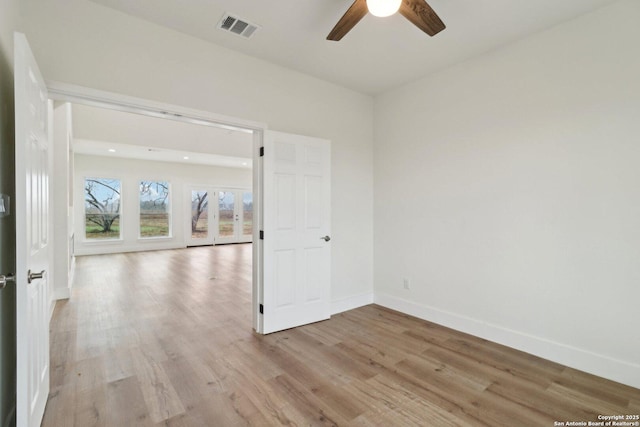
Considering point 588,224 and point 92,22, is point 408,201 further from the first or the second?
point 92,22

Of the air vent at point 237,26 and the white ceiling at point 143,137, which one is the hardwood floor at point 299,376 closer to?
the air vent at point 237,26

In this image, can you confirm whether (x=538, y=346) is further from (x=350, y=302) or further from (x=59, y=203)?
(x=59, y=203)

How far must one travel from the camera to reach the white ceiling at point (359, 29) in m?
2.32

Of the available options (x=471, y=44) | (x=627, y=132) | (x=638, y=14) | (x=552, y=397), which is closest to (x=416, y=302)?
(x=552, y=397)

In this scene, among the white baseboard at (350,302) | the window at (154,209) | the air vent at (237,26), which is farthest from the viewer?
the window at (154,209)

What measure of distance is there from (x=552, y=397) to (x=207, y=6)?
12.8 feet

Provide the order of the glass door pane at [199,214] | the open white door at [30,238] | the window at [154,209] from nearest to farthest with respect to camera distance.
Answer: the open white door at [30,238]
the window at [154,209]
the glass door pane at [199,214]

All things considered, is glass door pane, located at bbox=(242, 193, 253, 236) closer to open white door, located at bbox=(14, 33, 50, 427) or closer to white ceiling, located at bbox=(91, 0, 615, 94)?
white ceiling, located at bbox=(91, 0, 615, 94)

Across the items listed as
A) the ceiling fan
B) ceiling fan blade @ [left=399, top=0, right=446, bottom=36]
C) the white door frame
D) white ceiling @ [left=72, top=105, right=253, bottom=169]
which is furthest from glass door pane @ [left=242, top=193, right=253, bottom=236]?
ceiling fan blade @ [left=399, top=0, right=446, bottom=36]

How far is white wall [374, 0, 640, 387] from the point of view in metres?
2.30

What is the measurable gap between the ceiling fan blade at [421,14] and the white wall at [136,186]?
9.47 m

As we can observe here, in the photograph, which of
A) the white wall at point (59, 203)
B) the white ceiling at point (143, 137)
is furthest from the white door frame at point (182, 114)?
the white wall at point (59, 203)

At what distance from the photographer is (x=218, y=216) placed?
10805 mm

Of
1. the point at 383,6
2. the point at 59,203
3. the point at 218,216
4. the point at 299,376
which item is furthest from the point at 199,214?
the point at 383,6
